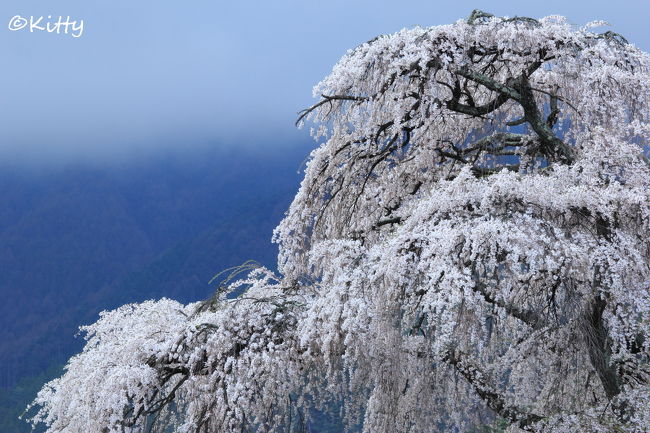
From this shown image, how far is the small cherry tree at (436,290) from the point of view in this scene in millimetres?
4758

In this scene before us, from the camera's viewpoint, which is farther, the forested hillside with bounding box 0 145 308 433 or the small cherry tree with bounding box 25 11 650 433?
the forested hillside with bounding box 0 145 308 433

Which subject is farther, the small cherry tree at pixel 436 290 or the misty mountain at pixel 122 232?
the misty mountain at pixel 122 232

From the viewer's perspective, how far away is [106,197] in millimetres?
111750

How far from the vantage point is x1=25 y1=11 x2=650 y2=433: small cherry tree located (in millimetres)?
4758

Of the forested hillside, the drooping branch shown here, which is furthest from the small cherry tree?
the forested hillside

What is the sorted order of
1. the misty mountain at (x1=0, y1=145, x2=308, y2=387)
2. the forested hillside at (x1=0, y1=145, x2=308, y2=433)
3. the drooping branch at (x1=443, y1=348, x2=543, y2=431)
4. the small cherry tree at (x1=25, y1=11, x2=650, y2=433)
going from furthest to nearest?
the misty mountain at (x1=0, y1=145, x2=308, y2=387) < the forested hillside at (x1=0, y1=145, x2=308, y2=433) < the drooping branch at (x1=443, y1=348, x2=543, y2=431) < the small cherry tree at (x1=25, y1=11, x2=650, y2=433)

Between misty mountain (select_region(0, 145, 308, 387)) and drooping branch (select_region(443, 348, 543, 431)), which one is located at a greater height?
misty mountain (select_region(0, 145, 308, 387))

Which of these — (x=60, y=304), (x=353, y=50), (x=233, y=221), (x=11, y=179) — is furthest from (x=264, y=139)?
(x=353, y=50)

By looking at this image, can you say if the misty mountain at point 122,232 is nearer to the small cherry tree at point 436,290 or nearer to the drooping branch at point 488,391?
the small cherry tree at point 436,290

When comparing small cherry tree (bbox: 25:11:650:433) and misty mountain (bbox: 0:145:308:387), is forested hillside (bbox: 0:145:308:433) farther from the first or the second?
small cherry tree (bbox: 25:11:650:433)

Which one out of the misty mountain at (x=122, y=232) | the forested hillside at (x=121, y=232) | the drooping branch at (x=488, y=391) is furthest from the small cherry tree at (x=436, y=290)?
the misty mountain at (x=122, y=232)

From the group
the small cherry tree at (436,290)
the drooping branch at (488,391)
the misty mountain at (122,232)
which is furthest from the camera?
the misty mountain at (122,232)

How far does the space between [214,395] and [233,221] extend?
99.1 metres

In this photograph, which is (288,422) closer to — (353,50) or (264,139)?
(353,50)
